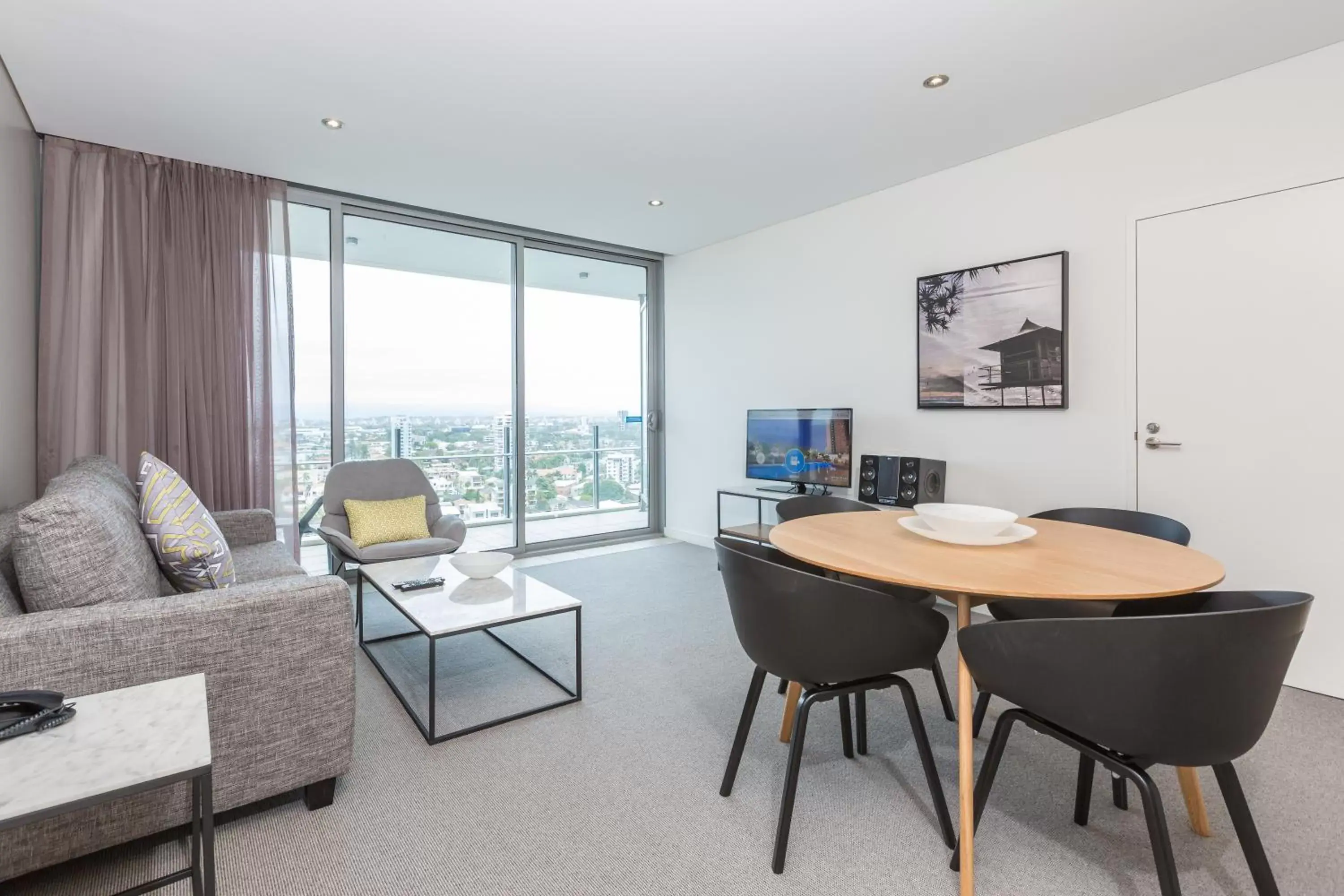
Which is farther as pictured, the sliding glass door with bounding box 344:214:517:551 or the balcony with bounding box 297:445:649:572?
the sliding glass door with bounding box 344:214:517:551

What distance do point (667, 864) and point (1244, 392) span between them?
296 cm

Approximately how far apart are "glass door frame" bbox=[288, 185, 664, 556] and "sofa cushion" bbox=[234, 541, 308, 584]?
993mm

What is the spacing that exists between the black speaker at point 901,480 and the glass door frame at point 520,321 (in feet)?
7.85

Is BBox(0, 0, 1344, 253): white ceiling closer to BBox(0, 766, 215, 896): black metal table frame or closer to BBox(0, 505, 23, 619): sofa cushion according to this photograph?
BBox(0, 505, 23, 619): sofa cushion

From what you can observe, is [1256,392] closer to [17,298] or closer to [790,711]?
[790,711]

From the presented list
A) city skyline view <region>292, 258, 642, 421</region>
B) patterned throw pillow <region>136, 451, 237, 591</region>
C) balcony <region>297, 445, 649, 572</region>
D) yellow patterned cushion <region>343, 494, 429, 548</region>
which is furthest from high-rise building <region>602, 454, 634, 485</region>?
patterned throw pillow <region>136, 451, 237, 591</region>

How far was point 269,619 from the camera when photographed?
A: 167cm

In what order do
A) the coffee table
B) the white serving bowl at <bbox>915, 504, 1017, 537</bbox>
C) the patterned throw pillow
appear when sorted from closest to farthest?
the white serving bowl at <bbox>915, 504, 1017, 537</bbox>, the patterned throw pillow, the coffee table

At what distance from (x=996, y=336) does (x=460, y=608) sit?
306 cm

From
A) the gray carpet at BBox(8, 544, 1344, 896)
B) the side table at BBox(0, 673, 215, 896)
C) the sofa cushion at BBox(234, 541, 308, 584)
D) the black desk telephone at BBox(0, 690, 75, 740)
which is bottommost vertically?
the gray carpet at BBox(8, 544, 1344, 896)

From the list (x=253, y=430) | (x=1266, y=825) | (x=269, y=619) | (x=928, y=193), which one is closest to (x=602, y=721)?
(x=269, y=619)

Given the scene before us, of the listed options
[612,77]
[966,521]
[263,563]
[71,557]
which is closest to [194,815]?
[71,557]

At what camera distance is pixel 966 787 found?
150 cm

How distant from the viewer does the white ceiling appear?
226cm
